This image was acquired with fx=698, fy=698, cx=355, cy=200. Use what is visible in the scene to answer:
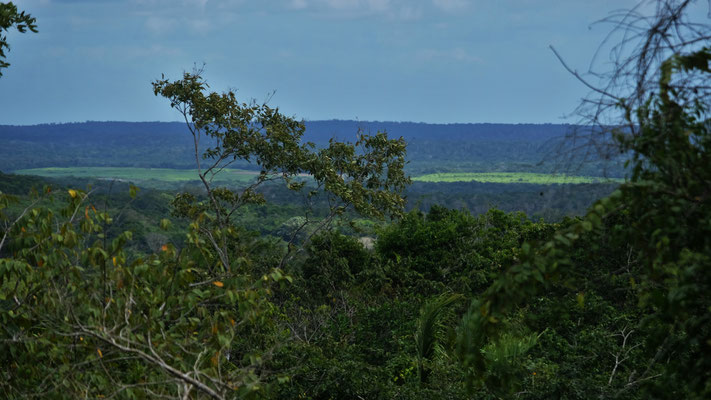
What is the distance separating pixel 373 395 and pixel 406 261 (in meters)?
10.2

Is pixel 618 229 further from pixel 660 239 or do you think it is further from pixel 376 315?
pixel 376 315

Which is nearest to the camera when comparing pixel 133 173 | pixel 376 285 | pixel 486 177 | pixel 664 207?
pixel 664 207

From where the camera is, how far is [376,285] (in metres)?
18.2

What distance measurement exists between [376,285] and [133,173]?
153 metres

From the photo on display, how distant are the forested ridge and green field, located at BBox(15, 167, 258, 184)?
11587 centimetres

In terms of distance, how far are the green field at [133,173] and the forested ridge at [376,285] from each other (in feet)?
380

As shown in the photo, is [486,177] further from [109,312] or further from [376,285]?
[109,312]

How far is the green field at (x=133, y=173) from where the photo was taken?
141750 mm

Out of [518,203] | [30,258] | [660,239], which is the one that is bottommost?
[518,203]

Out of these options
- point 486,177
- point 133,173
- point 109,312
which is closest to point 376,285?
point 109,312

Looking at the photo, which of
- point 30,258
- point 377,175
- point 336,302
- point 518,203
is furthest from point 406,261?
point 518,203

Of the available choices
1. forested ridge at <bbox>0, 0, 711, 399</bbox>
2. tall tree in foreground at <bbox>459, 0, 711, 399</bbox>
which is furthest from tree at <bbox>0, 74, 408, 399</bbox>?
tall tree in foreground at <bbox>459, 0, 711, 399</bbox>

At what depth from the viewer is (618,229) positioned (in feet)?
12.6

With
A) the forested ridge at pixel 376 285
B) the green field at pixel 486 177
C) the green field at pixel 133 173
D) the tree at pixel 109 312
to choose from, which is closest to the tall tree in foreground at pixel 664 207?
the forested ridge at pixel 376 285
